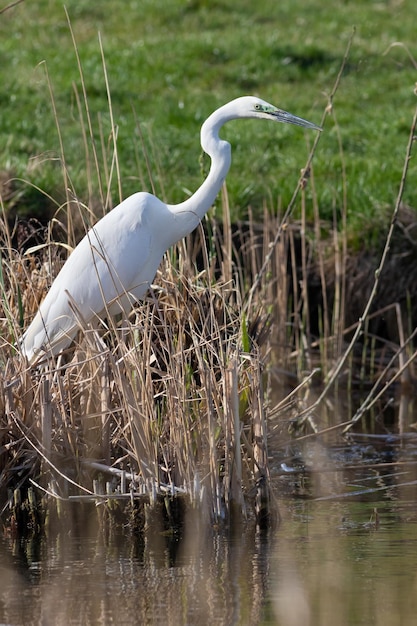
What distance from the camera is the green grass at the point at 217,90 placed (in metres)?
6.52

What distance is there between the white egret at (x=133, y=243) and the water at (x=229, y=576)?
87 centimetres

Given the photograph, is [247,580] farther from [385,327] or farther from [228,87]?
[228,87]

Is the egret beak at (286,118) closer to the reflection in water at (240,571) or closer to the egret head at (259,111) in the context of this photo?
the egret head at (259,111)

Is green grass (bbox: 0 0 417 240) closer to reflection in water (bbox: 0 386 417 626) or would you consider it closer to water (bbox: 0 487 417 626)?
reflection in water (bbox: 0 386 417 626)

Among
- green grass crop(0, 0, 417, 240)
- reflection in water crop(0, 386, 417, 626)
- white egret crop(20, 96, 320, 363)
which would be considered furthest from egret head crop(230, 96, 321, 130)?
green grass crop(0, 0, 417, 240)

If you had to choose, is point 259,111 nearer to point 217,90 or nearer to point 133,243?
point 133,243

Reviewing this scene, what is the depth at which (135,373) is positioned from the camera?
3.44 meters

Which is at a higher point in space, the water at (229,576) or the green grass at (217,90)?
the green grass at (217,90)

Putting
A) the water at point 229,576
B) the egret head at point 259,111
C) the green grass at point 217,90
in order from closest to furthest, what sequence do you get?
1. the water at point 229,576
2. the egret head at point 259,111
3. the green grass at point 217,90

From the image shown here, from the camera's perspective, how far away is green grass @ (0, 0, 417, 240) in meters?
6.52

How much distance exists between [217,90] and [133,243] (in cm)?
479

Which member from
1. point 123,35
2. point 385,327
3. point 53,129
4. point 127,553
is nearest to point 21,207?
point 53,129

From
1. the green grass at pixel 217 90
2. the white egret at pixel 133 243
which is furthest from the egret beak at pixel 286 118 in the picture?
the green grass at pixel 217 90

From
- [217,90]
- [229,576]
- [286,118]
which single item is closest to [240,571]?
[229,576]
